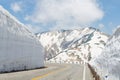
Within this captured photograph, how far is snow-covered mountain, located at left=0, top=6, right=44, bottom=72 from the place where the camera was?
3938cm

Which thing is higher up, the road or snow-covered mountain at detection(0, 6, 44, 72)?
snow-covered mountain at detection(0, 6, 44, 72)

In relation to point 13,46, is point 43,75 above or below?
below

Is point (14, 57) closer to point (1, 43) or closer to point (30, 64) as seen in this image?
point (1, 43)

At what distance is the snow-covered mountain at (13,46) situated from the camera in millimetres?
39375

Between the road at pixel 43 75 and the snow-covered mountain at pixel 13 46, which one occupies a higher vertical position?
the snow-covered mountain at pixel 13 46

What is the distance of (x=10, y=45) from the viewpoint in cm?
4162

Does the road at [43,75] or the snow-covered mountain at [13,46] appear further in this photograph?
the snow-covered mountain at [13,46]

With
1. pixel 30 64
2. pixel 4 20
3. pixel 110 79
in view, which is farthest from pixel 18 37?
pixel 110 79

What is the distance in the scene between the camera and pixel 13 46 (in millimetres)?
42906

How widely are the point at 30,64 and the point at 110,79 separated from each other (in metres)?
43.7

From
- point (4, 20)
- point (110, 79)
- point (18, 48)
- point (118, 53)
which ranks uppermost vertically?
point (4, 20)

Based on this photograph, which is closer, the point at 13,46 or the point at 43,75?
the point at 43,75

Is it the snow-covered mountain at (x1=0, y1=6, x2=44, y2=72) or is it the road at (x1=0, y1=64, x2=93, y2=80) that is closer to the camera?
the road at (x1=0, y1=64, x2=93, y2=80)

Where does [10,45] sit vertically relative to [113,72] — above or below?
above
